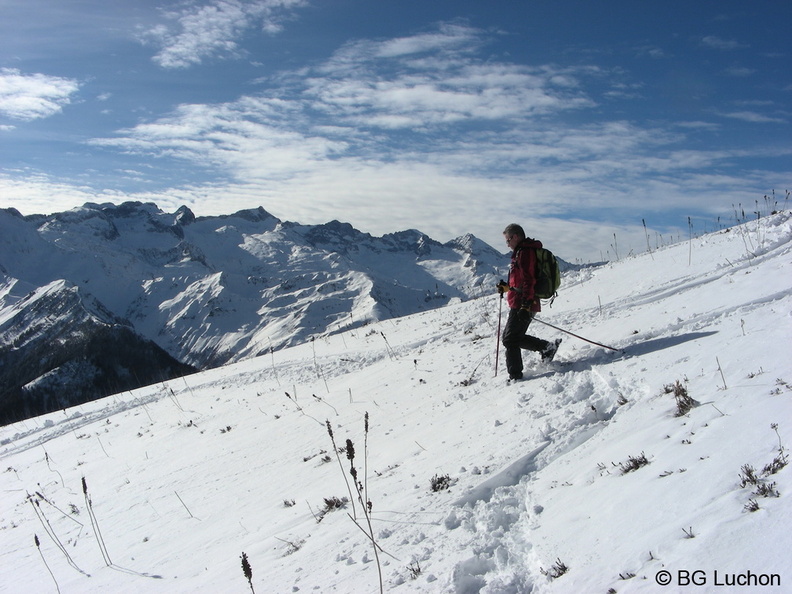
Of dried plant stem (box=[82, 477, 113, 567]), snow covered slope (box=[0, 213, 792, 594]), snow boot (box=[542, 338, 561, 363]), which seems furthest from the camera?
snow boot (box=[542, 338, 561, 363])

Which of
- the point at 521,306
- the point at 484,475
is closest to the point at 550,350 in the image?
the point at 521,306

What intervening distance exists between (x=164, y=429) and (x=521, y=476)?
10.4m

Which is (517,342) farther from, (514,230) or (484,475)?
(484,475)

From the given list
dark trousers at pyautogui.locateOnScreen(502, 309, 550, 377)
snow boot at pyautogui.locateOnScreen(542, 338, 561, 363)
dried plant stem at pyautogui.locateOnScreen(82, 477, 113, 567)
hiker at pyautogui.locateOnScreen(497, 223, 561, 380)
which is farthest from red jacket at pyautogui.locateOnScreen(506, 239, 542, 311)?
dried plant stem at pyautogui.locateOnScreen(82, 477, 113, 567)

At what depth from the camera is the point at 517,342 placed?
28.1 ft

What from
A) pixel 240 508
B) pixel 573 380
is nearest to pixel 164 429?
pixel 240 508

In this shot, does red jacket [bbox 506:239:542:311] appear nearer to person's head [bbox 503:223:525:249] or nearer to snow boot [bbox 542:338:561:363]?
person's head [bbox 503:223:525:249]

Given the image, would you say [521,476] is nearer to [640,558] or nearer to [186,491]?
[640,558]

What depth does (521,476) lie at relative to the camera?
17.8ft

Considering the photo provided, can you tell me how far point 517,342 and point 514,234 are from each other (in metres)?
1.86

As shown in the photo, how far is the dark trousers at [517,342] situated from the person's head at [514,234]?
118 cm

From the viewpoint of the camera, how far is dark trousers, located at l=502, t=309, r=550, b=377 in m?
8.55

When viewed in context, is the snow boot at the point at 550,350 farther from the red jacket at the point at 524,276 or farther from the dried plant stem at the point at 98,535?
the dried plant stem at the point at 98,535

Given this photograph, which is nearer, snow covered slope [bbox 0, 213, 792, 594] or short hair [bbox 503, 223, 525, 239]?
snow covered slope [bbox 0, 213, 792, 594]
